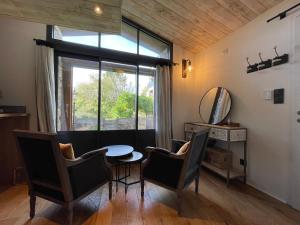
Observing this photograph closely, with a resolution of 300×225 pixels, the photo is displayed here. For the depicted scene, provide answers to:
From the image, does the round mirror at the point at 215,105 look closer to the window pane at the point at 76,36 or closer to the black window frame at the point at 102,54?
the black window frame at the point at 102,54

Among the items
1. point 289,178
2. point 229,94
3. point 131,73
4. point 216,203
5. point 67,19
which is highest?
point 67,19

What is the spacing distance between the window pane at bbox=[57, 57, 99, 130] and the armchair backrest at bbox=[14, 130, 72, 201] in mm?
1449

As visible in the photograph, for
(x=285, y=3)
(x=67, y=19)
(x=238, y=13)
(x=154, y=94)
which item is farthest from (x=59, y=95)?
(x=285, y=3)

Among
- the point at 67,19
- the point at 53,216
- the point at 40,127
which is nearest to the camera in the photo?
the point at 53,216

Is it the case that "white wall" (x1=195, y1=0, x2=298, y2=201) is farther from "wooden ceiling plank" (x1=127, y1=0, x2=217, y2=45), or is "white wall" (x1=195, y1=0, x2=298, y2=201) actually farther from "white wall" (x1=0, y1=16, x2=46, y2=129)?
"white wall" (x1=0, y1=16, x2=46, y2=129)

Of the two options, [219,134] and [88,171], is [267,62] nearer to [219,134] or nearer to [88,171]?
[219,134]

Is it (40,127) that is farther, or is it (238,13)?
(40,127)

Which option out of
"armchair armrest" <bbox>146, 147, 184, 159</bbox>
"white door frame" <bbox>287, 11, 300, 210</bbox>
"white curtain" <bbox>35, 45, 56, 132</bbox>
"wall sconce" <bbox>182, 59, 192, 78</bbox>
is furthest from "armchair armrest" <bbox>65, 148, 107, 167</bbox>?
"wall sconce" <bbox>182, 59, 192, 78</bbox>

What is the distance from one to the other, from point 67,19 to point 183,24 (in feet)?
6.40

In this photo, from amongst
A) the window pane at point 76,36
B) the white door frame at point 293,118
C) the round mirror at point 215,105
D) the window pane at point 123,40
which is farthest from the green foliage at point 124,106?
the white door frame at point 293,118

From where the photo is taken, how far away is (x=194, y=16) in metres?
2.93

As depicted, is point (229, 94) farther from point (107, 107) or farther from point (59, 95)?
point (59, 95)

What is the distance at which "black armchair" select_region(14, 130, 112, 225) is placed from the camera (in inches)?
62.4

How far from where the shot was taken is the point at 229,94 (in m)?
3.18
